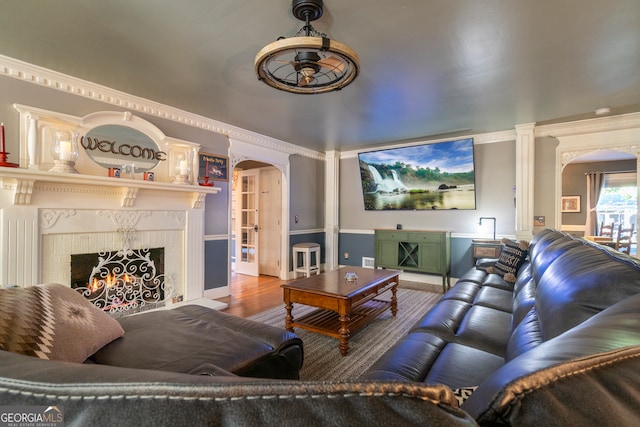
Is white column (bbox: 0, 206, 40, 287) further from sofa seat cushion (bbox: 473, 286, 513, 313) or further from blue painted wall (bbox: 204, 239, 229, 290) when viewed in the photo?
sofa seat cushion (bbox: 473, 286, 513, 313)

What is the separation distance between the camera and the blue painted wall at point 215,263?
396cm

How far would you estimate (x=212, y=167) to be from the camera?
4.00 m

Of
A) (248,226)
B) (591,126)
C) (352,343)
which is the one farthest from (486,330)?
(248,226)

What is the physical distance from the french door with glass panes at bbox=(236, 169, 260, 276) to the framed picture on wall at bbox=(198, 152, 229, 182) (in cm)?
158

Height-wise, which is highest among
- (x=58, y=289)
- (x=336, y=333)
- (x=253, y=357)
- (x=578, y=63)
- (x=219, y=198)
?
(x=578, y=63)

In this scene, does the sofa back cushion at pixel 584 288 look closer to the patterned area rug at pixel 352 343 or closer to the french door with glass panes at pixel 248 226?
the patterned area rug at pixel 352 343

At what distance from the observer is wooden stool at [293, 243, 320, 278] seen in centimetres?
521

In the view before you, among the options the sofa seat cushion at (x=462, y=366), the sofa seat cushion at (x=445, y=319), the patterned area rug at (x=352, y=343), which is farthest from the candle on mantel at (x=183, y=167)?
the sofa seat cushion at (x=462, y=366)

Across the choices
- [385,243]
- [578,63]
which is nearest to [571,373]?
[578,63]

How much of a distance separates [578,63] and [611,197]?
606 cm

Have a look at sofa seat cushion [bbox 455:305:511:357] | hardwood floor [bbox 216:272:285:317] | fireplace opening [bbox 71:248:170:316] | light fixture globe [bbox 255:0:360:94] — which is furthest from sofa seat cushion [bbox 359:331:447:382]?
fireplace opening [bbox 71:248:170:316]

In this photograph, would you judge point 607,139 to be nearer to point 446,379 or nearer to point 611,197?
point 611,197

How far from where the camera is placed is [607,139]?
12.4ft

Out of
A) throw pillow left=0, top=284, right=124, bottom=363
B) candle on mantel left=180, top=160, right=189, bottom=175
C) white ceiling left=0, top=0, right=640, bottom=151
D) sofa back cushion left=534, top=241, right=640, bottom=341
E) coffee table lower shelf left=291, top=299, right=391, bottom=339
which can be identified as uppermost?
white ceiling left=0, top=0, right=640, bottom=151
